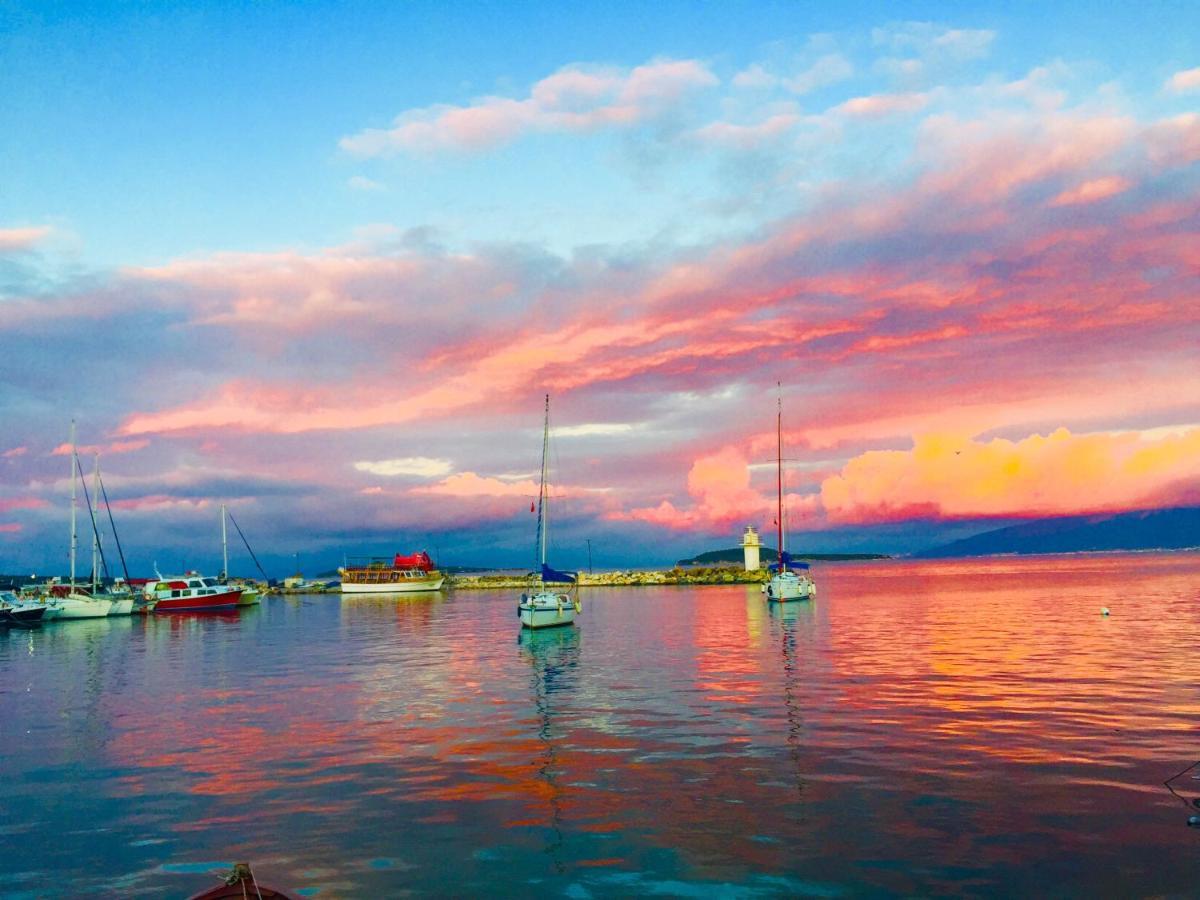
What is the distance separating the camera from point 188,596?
116312 mm

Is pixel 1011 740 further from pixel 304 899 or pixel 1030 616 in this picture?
pixel 1030 616

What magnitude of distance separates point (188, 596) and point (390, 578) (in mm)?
55722

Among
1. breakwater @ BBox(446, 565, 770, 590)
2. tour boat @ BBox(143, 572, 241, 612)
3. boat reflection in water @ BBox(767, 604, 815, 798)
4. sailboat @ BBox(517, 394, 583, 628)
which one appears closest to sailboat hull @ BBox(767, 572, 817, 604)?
boat reflection in water @ BBox(767, 604, 815, 798)

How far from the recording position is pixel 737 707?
31047 mm

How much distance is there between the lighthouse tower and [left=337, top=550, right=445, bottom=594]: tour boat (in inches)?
2514

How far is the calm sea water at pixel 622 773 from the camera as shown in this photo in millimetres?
15219

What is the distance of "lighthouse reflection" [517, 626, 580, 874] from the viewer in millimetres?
18125

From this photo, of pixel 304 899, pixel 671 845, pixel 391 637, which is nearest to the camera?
pixel 304 899

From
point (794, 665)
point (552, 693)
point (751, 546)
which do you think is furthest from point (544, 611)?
point (751, 546)

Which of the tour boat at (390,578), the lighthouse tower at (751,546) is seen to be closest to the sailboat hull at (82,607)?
the tour boat at (390,578)

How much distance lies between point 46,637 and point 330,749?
2668 inches

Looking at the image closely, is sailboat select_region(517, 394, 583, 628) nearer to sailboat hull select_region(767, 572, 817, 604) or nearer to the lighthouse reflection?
the lighthouse reflection

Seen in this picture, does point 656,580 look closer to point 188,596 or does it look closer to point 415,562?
point 415,562

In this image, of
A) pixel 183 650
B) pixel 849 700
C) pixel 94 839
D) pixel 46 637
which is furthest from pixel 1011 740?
pixel 46 637
